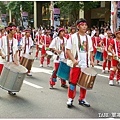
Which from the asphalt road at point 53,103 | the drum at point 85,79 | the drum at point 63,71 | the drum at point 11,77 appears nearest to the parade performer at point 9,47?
the drum at point 11,77

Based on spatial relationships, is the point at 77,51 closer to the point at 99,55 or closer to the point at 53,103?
the point at 53,103

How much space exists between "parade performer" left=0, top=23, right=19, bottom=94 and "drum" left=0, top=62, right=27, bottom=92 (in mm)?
383

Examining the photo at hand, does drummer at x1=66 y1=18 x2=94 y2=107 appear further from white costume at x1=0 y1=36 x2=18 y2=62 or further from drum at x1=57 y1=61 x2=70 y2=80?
white costume at x1=0 y1=36 x2=18 y2=62

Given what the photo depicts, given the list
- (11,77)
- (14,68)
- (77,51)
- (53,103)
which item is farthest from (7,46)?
(77,51)

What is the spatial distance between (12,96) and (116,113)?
9.22 ft

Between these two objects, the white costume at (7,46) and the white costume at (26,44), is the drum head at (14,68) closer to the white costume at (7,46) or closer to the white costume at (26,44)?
the white costume at (7,46)

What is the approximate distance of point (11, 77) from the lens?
283 inches

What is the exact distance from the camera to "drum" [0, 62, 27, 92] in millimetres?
7168

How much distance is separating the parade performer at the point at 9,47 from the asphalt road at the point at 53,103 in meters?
0.77

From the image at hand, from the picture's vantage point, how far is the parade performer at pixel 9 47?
25.2 ft

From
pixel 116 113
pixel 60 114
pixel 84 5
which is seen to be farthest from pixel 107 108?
pixel 84 5

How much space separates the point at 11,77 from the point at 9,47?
942mm

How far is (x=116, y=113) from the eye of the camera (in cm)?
613

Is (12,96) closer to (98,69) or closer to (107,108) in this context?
(107,108)
